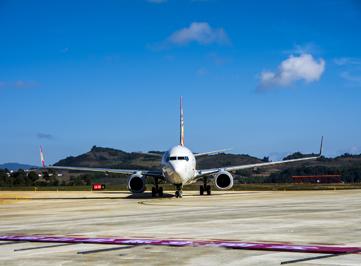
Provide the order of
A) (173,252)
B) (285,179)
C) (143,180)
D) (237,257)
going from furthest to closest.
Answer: (285,179)
(143,180)
(173,252)
(237,257)

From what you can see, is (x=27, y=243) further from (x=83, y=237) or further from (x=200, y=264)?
(x=200, y=264)

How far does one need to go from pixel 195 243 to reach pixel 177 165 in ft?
93.8

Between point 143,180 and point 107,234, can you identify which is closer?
point 107,234

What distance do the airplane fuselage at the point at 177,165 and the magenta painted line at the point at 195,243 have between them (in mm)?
26370

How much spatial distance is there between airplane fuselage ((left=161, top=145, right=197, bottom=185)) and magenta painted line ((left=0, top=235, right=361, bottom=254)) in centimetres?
2637

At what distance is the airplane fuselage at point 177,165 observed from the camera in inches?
1667

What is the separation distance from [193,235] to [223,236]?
0.86 metres

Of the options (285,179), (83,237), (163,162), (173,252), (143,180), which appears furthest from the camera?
(285,179)

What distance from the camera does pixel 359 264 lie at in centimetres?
1040

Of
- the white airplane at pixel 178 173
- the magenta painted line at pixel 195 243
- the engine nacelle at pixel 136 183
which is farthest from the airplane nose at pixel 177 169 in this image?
the magenta painted line at pixel 195 243

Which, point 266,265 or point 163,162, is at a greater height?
point 163,162

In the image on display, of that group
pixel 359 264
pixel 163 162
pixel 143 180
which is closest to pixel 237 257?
pixel 359 264

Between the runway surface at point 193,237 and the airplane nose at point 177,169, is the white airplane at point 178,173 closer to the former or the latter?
the airplane nose at point 177,169

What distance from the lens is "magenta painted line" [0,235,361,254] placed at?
12369 mm
